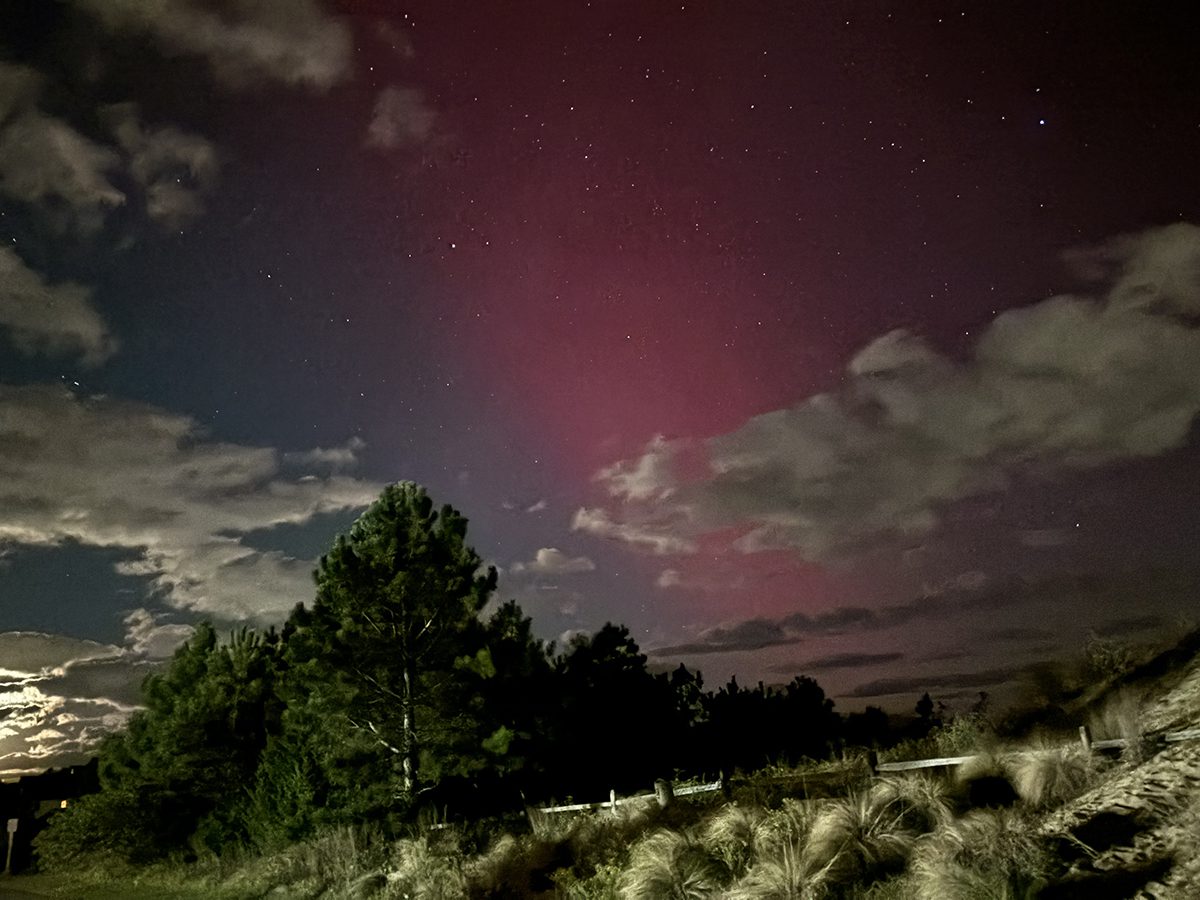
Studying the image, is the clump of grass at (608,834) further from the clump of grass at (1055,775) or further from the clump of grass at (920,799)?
the clump of grass at (1055,775)

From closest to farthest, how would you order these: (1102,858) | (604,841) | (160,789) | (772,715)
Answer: (1102,858)
(604,841)
(160,789)
(772,715)

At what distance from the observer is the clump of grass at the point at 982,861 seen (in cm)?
938

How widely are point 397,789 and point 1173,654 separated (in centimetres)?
2074

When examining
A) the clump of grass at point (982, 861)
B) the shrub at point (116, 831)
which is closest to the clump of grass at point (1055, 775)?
the clump of grass at point (982, 861)

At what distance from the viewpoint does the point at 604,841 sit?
16.6m

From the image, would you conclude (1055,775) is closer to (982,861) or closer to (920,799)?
(920,799)

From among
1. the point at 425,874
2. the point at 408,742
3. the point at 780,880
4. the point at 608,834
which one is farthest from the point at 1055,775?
the point at 408,742

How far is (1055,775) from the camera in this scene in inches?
454

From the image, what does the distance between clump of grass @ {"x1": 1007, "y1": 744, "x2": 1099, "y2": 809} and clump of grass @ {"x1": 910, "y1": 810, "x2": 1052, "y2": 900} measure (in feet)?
2.17

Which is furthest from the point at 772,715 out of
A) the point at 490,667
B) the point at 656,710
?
the point at 490,667

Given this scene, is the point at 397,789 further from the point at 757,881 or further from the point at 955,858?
the point at 955,858

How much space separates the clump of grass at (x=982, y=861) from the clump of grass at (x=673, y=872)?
3.03 metres

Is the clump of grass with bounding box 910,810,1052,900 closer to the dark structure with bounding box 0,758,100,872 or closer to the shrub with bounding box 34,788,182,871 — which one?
the shrub with bounding box 34,788,182,871

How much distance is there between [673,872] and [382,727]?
17963 millimetres
